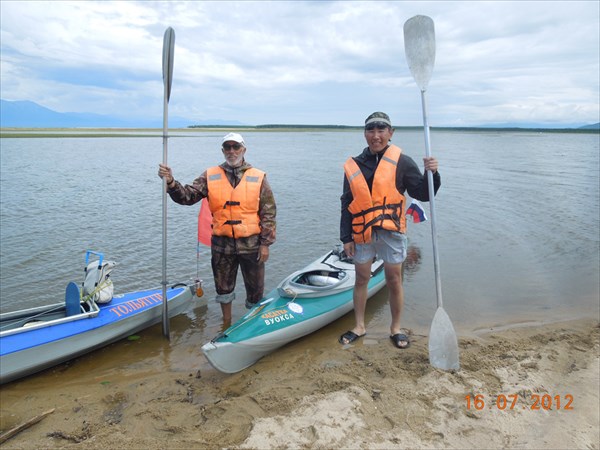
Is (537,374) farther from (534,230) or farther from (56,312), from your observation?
(534,230)

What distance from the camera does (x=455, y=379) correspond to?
3752 mm

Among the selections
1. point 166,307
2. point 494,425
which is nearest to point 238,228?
point 166,307

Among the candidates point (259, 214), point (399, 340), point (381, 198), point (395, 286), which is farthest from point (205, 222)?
point (399, 340)

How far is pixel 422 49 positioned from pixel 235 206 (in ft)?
8.66

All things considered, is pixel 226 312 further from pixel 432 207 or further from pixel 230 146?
pixel 432 207

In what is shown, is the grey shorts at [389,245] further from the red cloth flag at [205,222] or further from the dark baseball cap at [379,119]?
the red cloth flag at [205,222]

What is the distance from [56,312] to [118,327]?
789mm

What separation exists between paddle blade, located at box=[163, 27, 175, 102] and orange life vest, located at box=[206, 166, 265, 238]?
4.52 feet

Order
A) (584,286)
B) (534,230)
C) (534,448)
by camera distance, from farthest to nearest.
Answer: (534,230), (584,286), (534,448)

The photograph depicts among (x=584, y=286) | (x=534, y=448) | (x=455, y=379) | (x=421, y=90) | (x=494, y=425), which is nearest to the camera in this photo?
(x=534, y=448)

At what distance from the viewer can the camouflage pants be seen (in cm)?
480
